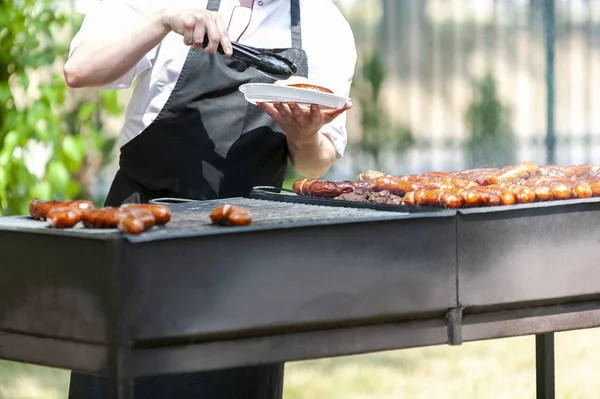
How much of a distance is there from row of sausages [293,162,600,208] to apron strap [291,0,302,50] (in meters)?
0.47

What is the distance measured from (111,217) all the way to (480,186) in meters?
1.01

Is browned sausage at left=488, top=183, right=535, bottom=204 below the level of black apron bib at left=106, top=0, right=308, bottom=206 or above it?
below

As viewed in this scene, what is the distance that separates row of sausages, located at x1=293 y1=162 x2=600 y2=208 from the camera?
2.14 metres

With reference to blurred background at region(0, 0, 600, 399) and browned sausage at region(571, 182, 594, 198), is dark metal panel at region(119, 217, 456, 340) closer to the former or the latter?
browned sausage at region(571, 182, 594, 198)

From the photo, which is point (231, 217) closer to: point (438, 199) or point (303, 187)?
point (438, 199)

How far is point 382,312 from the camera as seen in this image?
6.40ft

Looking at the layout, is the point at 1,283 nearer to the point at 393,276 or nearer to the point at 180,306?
the point at 180,306

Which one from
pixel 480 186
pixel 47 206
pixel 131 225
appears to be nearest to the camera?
pixel 131 225

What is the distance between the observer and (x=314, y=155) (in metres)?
2.91

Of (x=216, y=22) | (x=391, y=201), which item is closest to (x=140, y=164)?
(x=216, y=22)

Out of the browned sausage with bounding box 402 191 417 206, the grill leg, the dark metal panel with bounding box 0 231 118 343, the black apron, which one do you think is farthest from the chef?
the grill leg

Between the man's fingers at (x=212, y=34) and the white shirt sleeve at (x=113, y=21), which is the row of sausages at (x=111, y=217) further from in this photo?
the white shirt sleeve at (x=113, y=21)

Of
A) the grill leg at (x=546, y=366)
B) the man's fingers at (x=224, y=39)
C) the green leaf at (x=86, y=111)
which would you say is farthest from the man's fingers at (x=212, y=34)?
the green leaf at (x=86, y=111)

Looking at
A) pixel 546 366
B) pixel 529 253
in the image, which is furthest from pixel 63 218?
pixel 546 366
